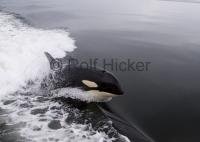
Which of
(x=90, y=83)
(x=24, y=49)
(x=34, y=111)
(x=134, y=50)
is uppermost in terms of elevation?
(x=134, y=50)

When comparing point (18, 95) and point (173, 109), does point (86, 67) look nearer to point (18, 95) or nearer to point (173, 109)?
point (18, 95)

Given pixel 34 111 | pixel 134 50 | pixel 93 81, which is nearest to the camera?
pixel 34 111

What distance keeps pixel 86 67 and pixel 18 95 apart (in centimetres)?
263

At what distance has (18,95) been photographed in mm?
11586

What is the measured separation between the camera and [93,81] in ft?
36.2

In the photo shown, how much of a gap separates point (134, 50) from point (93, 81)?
6.42 meters

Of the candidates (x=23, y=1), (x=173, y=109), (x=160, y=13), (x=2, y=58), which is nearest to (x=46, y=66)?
(x=2, y=58)

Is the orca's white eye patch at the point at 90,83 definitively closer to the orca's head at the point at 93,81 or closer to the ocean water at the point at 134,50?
the orca's head at the point at 93,81

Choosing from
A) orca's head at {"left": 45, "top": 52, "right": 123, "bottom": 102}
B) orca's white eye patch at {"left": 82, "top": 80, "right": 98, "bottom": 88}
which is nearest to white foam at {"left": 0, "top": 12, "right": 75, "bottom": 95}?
orca's head at {"left": 45, "top": 52, "right": 123, "bottom": 102}

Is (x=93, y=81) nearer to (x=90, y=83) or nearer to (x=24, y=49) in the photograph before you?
(x=90, y=83)

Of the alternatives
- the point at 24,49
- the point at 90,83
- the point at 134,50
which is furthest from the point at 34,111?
the point at 134,50

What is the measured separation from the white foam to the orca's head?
2080 mm

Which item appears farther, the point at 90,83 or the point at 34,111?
the point at 90,83

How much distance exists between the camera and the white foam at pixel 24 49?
525 inches
